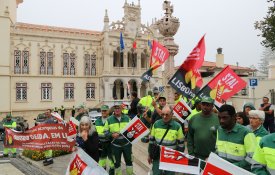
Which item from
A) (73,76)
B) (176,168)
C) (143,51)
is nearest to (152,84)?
(143,51)

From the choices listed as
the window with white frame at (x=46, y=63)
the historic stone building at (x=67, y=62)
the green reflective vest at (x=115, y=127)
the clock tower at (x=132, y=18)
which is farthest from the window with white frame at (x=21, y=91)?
the green reflective vest at (x=115, y=127)

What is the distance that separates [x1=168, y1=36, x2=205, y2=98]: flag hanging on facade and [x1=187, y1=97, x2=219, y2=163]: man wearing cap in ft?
9.47

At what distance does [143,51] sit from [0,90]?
779 inches

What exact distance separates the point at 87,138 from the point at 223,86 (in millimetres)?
3631

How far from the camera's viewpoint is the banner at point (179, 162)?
4.45 meters

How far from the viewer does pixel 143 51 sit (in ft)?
141

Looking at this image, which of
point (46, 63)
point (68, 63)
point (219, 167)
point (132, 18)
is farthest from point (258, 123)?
point (132, 18)

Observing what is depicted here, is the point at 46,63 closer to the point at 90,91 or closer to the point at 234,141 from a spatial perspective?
the point at 90,91

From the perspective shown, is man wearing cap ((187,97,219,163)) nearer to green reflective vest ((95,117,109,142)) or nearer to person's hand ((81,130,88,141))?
person's hand ((81,130,88,141))

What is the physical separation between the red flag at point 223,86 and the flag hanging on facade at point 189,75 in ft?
2.80

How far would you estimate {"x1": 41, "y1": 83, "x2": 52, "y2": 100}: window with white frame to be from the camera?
37281 millimetres

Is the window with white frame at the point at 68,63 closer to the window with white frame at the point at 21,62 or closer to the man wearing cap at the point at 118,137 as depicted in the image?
the window with white frame at the point at 21,62

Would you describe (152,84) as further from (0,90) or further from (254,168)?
(254,168)

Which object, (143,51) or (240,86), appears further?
(143,51)
